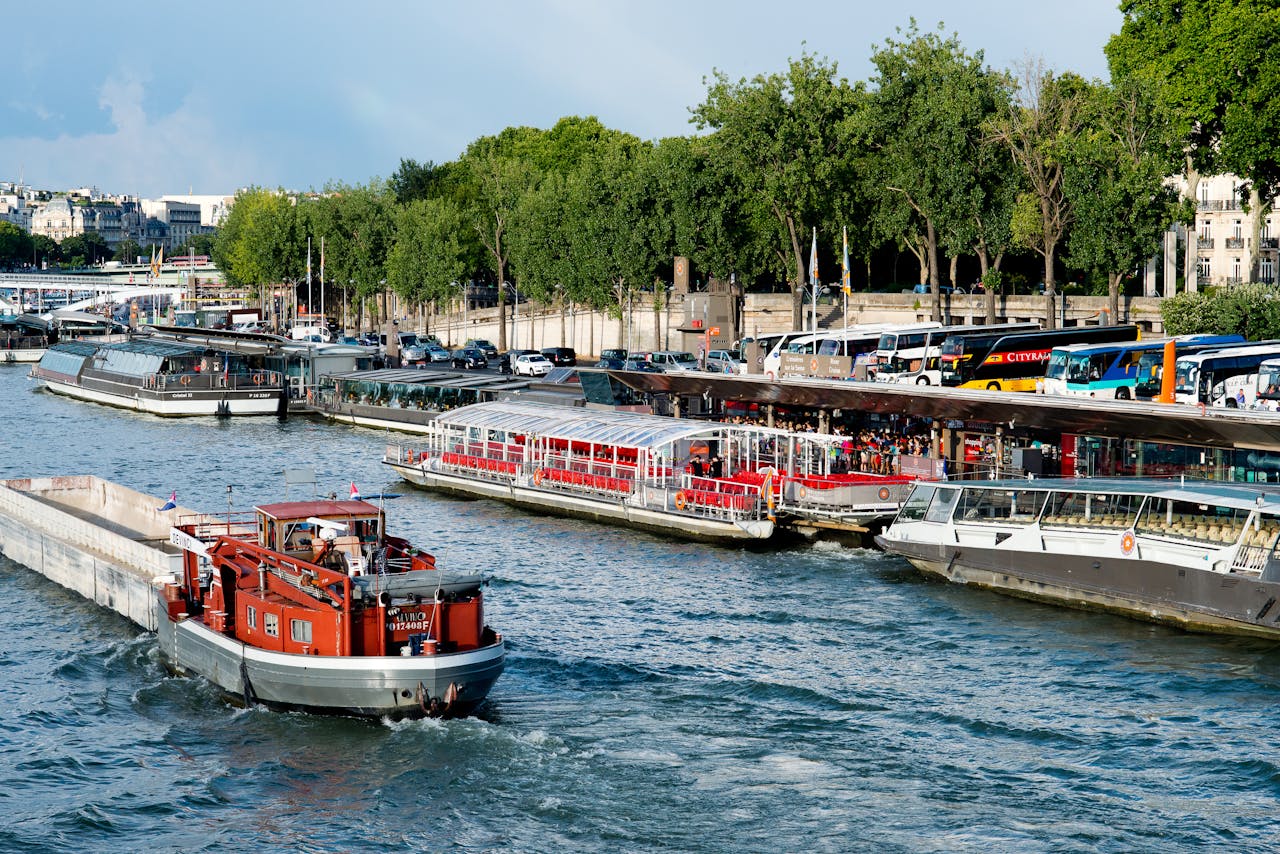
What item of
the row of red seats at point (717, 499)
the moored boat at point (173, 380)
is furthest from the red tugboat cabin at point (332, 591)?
the moored boat at point (173, 380)

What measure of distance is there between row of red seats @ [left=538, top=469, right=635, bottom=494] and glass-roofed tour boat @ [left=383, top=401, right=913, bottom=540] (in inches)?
1.8

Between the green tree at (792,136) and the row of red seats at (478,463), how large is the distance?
3719 cm

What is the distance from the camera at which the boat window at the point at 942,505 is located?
4681 cm

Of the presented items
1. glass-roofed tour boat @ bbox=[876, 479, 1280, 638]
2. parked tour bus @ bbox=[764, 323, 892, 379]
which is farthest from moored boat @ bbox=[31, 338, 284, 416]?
glass-roofed tour boat @ bbox=[876, 479, 1280, 638]

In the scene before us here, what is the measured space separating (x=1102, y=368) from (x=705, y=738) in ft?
120

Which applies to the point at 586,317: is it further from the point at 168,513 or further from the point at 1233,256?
the point at 168,513

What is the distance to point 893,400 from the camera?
60.9 metres

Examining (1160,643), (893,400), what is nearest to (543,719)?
(1160,643)

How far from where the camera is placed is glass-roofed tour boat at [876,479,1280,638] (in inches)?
1551

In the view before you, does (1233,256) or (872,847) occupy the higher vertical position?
→ (1233,256)

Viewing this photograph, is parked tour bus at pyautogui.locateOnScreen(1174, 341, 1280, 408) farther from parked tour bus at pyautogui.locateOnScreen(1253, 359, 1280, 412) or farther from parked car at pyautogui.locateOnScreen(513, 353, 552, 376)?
parked car at pyautogui.locateOnScreen(513, 353, 552, 376)

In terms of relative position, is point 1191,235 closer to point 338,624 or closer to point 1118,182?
point 1118,182

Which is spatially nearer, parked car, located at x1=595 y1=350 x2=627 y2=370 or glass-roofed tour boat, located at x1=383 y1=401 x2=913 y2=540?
glass-roofed tour boat, located at x1=383 y1=401 x2=913 y2=540

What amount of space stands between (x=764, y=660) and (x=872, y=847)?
11.5 metres
